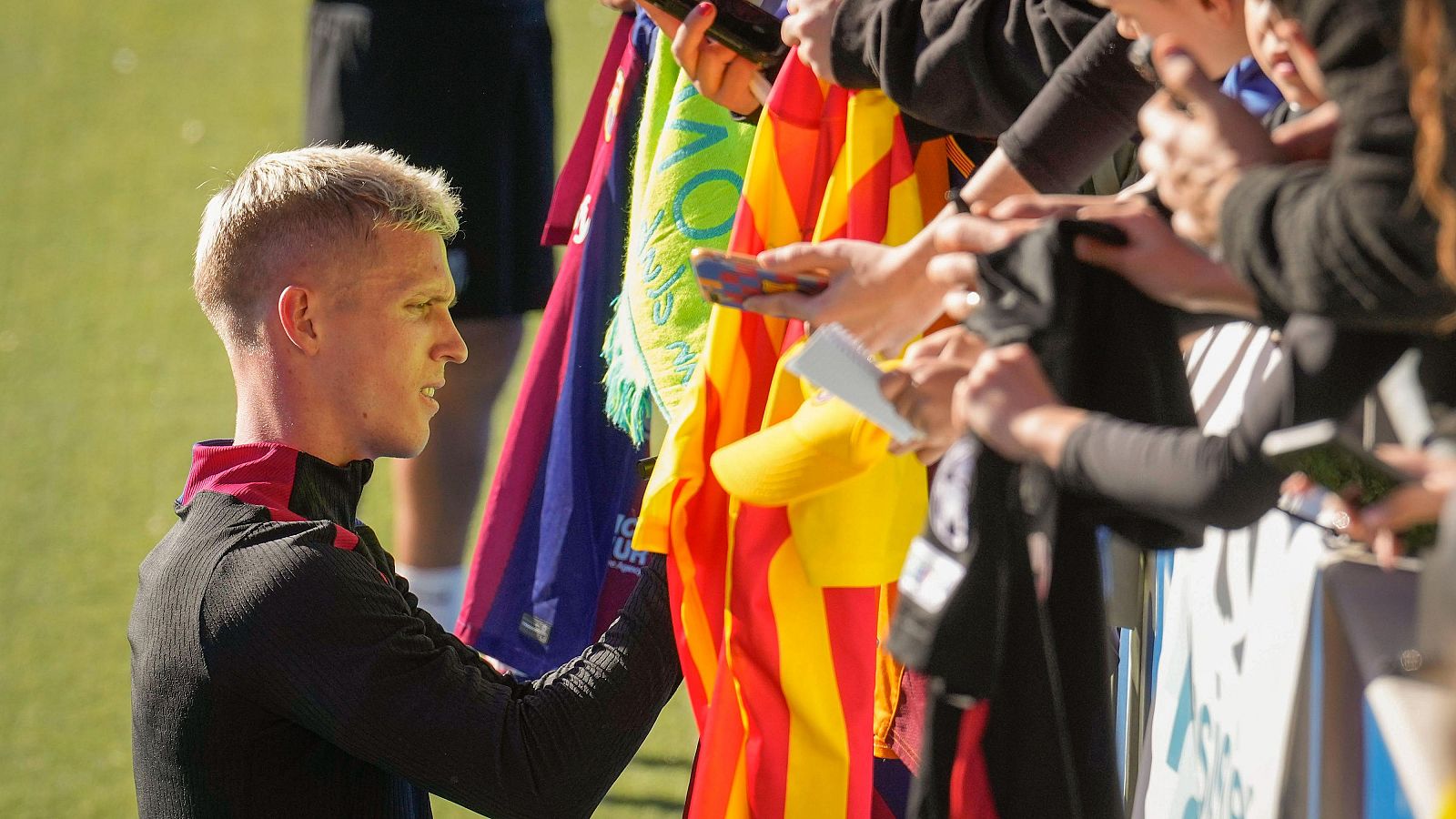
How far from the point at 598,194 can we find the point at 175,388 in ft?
10.8

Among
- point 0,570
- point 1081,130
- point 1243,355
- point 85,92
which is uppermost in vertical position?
point 85,92

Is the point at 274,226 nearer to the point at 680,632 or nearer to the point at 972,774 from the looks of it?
the point at 680,632

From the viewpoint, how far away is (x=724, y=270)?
1347mm

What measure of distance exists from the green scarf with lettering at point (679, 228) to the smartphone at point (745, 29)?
104mm

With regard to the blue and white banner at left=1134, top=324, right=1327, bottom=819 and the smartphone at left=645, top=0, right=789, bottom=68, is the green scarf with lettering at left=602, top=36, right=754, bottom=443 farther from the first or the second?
the blue and white banner at left=1134, top=324, right=1327, bottom=819

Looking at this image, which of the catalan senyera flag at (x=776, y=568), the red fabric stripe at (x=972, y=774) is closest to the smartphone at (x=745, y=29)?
the catalan senyera flag at (x=776, y=568)

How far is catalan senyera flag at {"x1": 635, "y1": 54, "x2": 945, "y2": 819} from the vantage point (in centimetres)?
159

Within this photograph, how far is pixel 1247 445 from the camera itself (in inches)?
39.1

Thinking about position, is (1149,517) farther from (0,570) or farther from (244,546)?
(0,570)

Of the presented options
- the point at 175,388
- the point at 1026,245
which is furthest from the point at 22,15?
the point at 1026,245

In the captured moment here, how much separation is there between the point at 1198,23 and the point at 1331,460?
1.30 ft

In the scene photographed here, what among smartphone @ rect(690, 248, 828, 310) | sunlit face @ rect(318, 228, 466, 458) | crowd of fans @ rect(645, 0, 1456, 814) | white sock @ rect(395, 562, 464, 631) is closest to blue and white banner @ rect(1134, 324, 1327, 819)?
crowd of fans @ rect(645, 0, 1456, 814)

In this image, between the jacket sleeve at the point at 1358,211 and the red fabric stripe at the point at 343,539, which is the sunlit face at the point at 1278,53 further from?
the red fabric stripe at the point at 343,539

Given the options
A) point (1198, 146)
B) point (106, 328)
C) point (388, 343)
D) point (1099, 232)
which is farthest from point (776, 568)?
point (106, 328)
